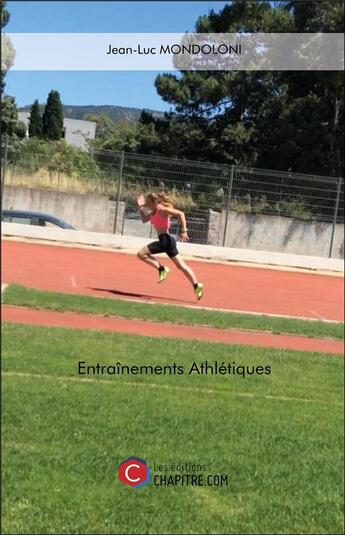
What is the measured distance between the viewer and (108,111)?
1.12 m

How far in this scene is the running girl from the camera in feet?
3.26

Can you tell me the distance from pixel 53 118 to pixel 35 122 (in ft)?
0.14

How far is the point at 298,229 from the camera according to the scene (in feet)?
4.70

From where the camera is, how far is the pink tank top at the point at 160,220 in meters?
0.98

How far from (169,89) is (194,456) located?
10308 millimetres

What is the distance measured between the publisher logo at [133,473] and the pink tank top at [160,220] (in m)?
0.66

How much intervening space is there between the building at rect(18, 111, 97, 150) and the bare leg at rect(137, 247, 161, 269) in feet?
0.81

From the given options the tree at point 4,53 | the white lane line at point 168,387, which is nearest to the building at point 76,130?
the tree at point 4,53

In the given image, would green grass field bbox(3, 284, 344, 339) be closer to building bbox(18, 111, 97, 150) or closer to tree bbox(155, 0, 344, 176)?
tree bbox(155, 0, 344, 176)

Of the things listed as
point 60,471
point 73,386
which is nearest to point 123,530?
point 60,471

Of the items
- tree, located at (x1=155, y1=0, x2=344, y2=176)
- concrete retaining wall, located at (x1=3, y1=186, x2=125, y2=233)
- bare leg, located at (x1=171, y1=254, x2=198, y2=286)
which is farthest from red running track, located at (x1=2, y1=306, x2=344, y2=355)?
bare leg, located at (x1=171, y1=254, x2=198, y2=286)

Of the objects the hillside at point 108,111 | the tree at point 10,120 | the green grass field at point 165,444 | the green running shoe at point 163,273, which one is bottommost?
the green grass field at point 165,444

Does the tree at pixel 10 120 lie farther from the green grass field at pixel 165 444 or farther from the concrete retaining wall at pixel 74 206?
the green grass field at pixel 165 444

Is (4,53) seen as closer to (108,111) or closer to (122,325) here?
(108,111)
